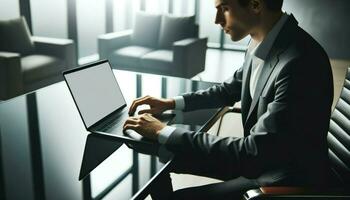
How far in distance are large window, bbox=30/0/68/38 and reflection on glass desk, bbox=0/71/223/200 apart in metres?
2.54

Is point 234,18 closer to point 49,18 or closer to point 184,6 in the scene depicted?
point 49,18

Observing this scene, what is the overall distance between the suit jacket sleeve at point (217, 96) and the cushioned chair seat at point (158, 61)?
Result: 73.6 inches

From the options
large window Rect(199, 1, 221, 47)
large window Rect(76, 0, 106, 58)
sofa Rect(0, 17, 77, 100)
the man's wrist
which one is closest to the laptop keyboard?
the man's wrist

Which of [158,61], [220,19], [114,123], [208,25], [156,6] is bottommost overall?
[158,61]

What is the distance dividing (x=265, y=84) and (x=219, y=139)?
183 mm

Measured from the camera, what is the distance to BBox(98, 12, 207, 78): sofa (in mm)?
3123

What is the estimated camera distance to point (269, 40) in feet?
3.15

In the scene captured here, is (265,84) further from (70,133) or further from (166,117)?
(70,133)

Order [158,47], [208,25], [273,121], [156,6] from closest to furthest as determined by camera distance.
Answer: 1. [273,121]
2. [158,47]
3. [156,6]
4. [208,25]

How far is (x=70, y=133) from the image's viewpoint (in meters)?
1.01

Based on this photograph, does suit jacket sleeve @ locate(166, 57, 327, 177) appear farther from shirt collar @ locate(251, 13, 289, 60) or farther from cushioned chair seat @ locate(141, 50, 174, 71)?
cushioned chair seat @ locate(141, 50, 174, 71)

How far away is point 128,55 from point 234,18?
2.40 m

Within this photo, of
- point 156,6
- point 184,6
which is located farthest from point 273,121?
point 184,6

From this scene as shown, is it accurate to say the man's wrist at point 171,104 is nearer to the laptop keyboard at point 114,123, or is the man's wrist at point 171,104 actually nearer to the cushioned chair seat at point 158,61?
the laptop keyboard at point 114,123
